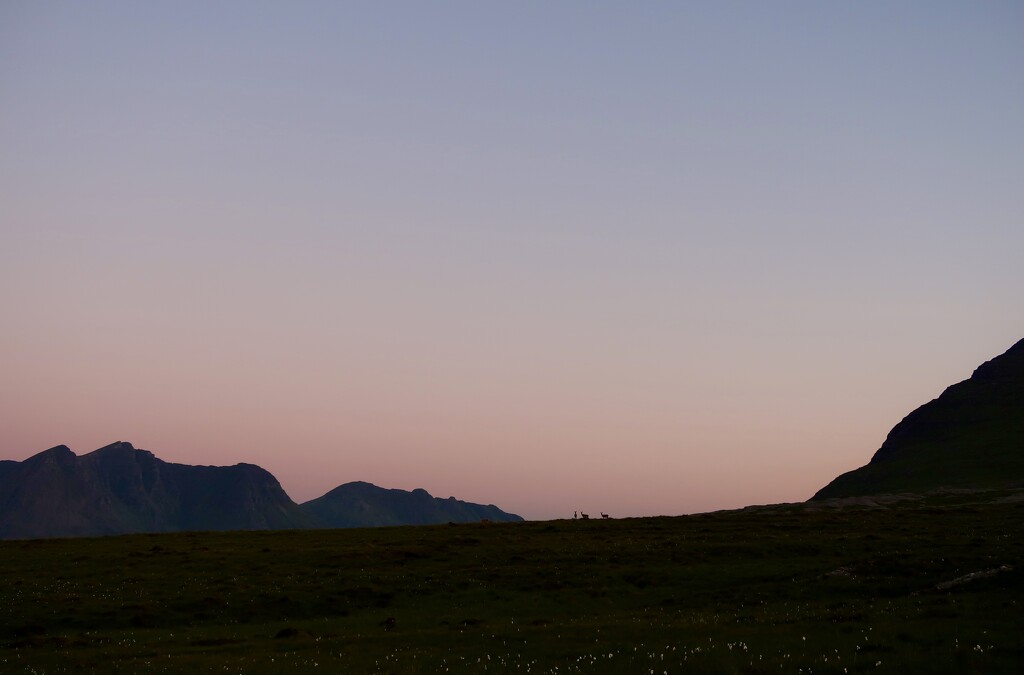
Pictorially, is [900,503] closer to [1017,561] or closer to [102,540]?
[1017,561]

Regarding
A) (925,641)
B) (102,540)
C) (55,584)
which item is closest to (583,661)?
(925,641)

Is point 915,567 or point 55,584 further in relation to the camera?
point 55,584

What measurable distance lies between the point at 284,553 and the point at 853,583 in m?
42.1

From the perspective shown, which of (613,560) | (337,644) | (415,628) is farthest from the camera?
(613,560)

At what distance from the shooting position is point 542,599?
48.1m

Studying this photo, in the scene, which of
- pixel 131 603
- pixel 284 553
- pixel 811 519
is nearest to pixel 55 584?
pixel 131 603

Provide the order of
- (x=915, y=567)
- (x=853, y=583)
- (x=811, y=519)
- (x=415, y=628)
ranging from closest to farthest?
(x=415, y=628)
(x=853, y=583)
(x=915, y=567)
(x=811, y=519)

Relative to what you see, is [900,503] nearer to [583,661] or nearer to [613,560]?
[613,560]

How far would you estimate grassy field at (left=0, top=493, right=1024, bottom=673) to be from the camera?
29000 mm

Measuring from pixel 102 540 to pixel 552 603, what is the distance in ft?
172

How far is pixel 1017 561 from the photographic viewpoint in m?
45.2

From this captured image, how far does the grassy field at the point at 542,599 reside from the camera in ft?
95.1

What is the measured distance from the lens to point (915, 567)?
46312 mm

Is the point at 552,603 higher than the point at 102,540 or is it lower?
lower
